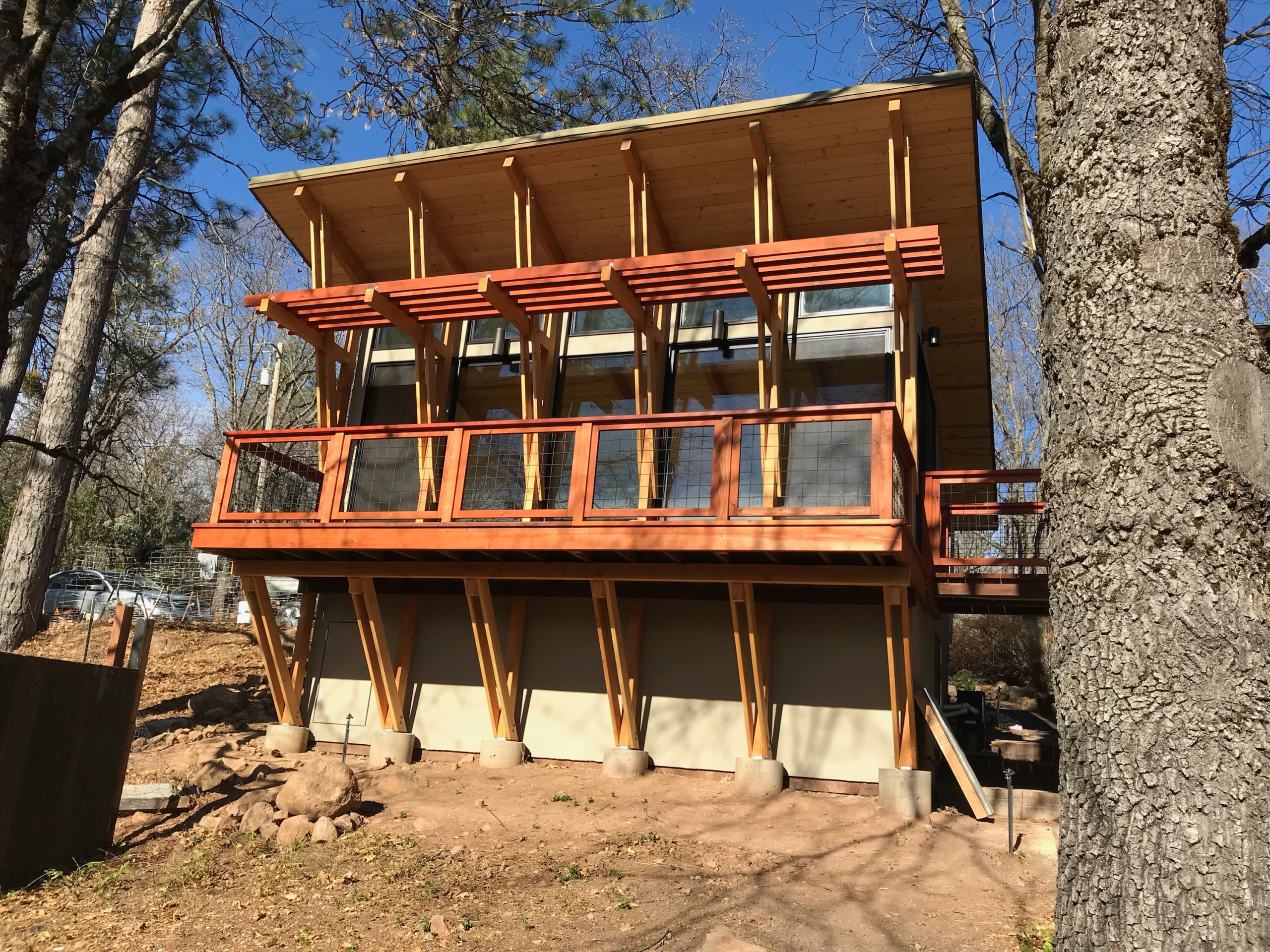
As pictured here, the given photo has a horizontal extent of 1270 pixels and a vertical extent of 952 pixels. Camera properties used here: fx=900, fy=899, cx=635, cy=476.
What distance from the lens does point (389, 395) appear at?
10.1 meters

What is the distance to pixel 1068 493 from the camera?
8.84 feet

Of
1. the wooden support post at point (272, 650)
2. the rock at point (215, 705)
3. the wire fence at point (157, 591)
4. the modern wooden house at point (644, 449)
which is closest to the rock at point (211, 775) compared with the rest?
the wooden support post at point (272, 650)

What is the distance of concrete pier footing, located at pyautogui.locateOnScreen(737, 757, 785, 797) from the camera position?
24.4ft

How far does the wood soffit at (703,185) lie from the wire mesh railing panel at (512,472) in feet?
6.30

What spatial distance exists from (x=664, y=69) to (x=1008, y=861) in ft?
54.5

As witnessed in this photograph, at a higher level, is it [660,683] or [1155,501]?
[1155,501]

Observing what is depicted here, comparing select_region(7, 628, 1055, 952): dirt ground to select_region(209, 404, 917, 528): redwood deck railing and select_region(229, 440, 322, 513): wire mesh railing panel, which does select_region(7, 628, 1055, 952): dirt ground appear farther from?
select_region(229, 440, 322, 513): wire mesh railing panel

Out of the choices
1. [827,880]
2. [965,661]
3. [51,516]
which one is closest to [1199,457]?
[827,880]

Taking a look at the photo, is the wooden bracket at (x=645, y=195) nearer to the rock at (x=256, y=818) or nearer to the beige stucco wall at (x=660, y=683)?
the beige stucco wall at (x=660, y=683)

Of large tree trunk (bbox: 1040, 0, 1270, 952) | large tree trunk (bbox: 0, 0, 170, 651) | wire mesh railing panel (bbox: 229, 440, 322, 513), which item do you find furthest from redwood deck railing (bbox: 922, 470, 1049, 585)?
large tree trunk (bbox: 0, 0, 170, 651)

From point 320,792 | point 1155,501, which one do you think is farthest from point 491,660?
point 1155,501

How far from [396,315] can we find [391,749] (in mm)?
4193

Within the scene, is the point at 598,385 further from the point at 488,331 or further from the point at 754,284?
the point at 754,284

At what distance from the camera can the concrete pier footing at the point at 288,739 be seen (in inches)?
352
